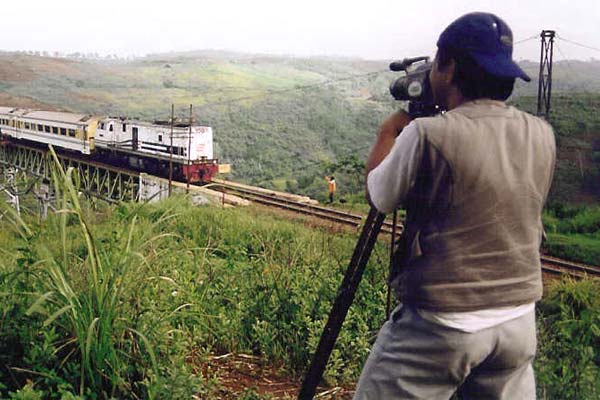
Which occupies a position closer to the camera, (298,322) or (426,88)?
(426,88)

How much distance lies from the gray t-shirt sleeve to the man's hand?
0.19ft

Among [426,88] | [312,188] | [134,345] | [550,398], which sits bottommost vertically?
[312,188]

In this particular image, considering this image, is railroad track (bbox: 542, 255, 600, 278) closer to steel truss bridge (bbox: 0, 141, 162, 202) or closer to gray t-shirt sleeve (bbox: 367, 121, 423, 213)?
gray t-shirt sleeve (bbox: 367, 121, 423, 213)

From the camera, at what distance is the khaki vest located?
4.78 ft

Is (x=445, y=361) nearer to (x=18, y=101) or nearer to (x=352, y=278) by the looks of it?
(x=352, y=278)

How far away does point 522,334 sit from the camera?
5.15 feet

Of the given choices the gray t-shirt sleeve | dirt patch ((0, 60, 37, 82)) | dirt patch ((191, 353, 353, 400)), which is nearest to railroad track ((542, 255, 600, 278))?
dirt patch ((191, 353, 353, 400))

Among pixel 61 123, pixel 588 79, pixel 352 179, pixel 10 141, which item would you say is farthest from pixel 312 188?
pixel 588 79

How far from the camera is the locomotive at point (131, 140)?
56.1ft

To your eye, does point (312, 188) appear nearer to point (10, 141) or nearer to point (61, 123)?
point (61, 123)

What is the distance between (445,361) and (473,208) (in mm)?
363

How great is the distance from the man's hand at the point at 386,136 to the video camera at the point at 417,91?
0.15ft

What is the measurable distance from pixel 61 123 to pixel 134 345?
19537mm

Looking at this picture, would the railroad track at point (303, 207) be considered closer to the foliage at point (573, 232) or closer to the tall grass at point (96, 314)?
the foliage at point (573, 232)
